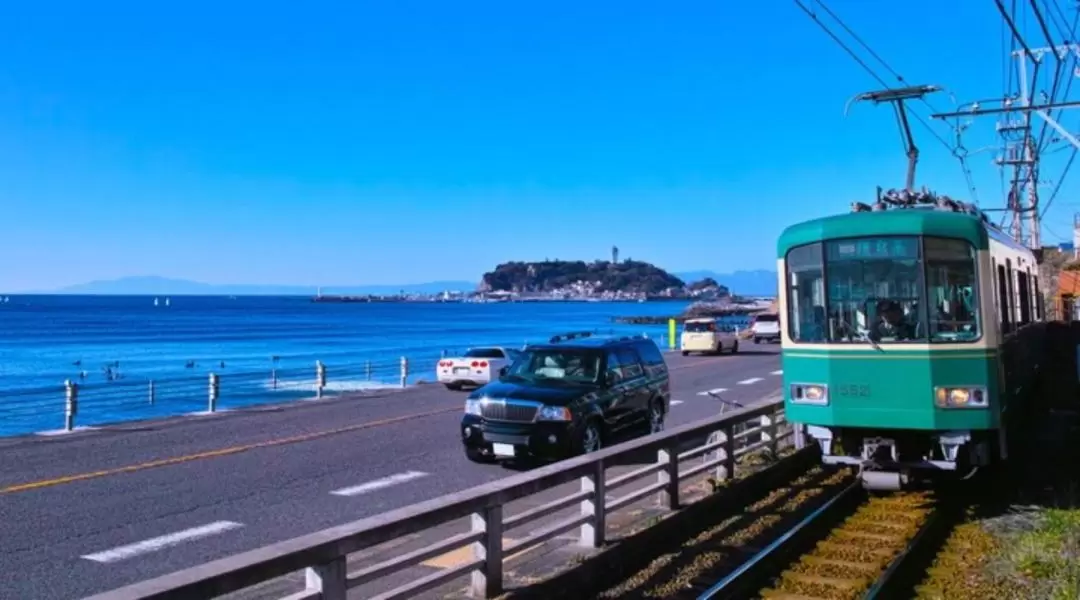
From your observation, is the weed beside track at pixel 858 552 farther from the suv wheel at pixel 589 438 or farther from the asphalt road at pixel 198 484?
the asphalt road at pixel 198 484

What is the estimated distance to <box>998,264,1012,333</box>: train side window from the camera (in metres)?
10.2

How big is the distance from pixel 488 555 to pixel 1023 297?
10.0 meters

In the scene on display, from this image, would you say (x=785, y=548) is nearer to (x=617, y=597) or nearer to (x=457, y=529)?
(x=617, y=597)

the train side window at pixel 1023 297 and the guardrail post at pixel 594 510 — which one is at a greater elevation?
the train side window at pixel 1023 297

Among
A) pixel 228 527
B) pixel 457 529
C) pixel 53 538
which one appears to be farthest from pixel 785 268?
pixel 53 538

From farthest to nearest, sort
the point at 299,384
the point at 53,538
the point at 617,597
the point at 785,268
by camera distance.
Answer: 1. the point at 299,384
2. the point at 785,268
3. the point at 53,538
4. the point at 617,597

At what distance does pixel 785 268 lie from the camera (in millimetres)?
10555

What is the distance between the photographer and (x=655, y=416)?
595 inches

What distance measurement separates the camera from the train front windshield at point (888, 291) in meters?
9.51

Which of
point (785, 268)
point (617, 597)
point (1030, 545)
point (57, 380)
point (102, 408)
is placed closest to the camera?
point (617, 597)

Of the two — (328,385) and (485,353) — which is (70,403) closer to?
(485,353)

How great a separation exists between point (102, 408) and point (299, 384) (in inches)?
321

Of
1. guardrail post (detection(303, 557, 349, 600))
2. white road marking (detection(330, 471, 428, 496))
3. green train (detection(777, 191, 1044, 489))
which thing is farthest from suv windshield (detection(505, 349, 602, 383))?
guardrail post (detection(303, 557, 349, 600))

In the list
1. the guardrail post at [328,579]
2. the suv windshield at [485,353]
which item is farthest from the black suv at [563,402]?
the suv windshield at [485,353]
